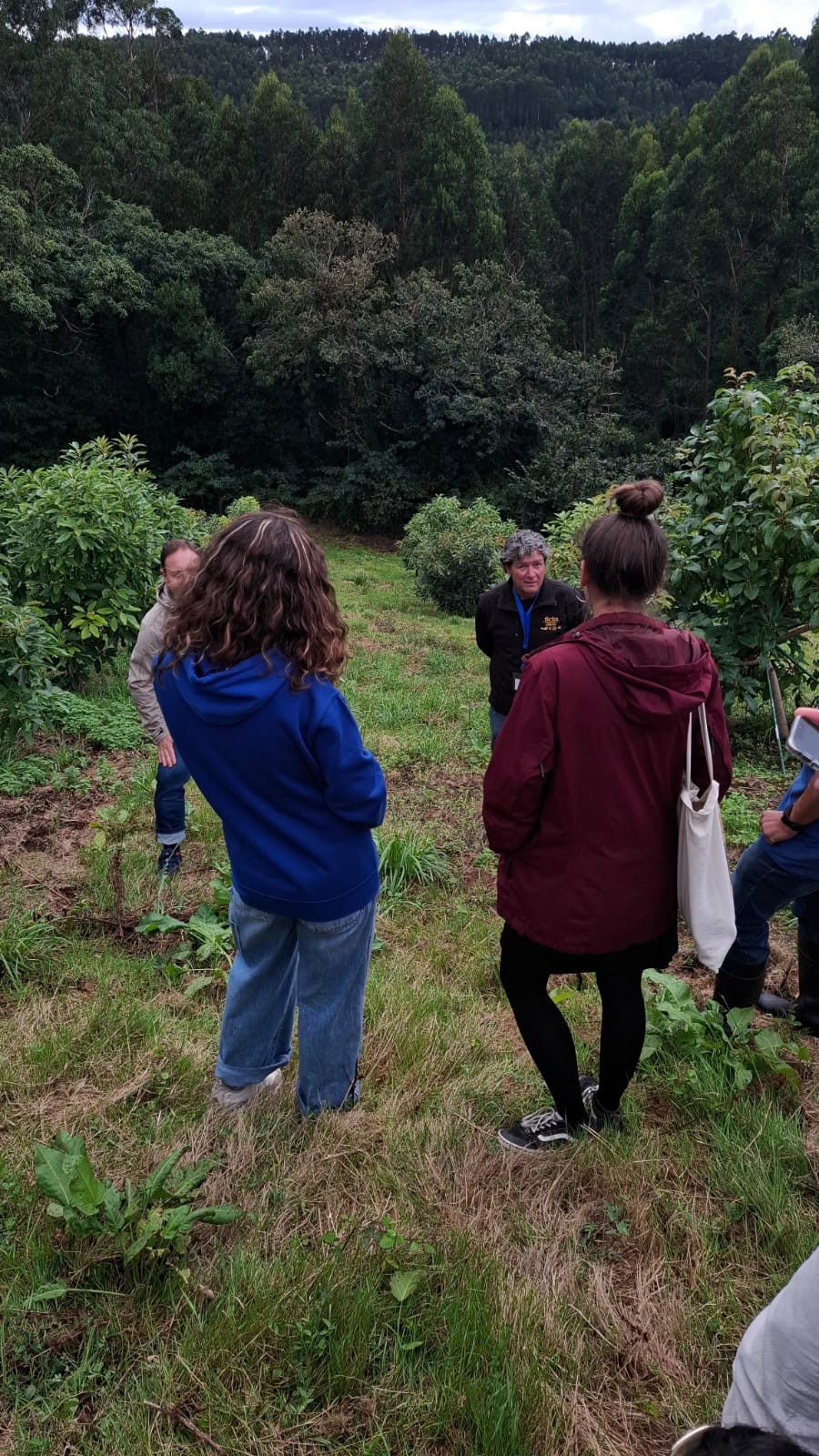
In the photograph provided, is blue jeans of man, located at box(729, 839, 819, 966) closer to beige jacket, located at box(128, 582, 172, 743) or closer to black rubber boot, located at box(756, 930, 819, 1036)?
black rubber boot, located at box(756, 930, 819, 1036)

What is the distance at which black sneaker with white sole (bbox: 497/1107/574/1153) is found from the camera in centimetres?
230

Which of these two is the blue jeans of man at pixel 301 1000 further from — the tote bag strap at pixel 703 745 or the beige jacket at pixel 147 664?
→ the beige jacket at pixel 147 664

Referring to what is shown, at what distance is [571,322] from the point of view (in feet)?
124

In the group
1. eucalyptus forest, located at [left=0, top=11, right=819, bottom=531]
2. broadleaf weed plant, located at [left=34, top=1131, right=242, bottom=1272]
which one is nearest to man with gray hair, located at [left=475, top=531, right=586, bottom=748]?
broadleaf weed plant, located at [left=34, top=1131, right=242, bottom=1272]

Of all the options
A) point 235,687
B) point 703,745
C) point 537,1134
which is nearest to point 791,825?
point 703,745

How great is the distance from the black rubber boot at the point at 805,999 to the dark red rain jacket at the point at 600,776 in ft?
4.37

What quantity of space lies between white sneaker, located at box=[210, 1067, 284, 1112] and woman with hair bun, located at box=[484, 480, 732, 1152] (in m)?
0.82

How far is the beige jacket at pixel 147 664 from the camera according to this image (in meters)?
3.79

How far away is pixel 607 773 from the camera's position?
1.98 m

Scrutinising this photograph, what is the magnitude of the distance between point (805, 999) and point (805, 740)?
122 centimetres

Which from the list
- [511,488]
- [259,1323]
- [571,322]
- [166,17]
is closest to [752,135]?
[571,322]

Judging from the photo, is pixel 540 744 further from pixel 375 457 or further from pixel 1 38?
pixel 1 38

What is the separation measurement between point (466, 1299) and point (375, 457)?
2532cm

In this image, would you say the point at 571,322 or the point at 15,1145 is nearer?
the point at 15,1145
